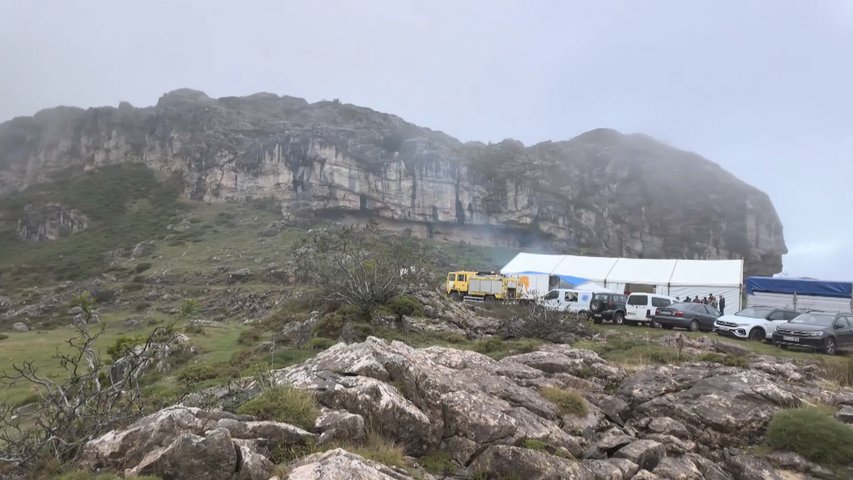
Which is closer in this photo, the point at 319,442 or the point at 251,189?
the point at 319,442

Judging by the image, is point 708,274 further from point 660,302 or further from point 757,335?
point 757,335

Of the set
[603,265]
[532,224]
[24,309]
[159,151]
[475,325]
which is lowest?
[24,309]

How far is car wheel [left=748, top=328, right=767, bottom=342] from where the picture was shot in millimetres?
18422

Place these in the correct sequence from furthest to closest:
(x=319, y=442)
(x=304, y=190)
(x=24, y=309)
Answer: (x=304, y=190) → (x=24, y=309) → (x=319, y=442)

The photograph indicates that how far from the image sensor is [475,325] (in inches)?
746

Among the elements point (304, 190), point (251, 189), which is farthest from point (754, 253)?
point (251, 189)

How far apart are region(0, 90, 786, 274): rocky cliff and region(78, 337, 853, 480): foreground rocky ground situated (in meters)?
89.2

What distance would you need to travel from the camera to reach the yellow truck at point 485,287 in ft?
107

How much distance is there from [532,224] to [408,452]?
10539cm

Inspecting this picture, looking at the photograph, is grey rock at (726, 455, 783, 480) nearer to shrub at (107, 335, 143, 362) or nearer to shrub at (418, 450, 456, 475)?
shrub at (418, 450, 456, 475)

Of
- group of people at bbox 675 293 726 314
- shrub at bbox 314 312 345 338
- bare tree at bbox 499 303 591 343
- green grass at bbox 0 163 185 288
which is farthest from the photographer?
green grass at bbox 0 163 185 288

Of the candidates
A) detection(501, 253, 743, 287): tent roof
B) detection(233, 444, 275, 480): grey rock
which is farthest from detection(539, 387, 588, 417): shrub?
detection(501, 253, 743, 287): tent roof

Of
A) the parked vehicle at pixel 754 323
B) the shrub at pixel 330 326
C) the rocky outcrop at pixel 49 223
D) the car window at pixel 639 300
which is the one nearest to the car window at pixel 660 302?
the car window at pixel 639 300

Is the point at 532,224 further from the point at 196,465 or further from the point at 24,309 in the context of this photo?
the point at 196,465
